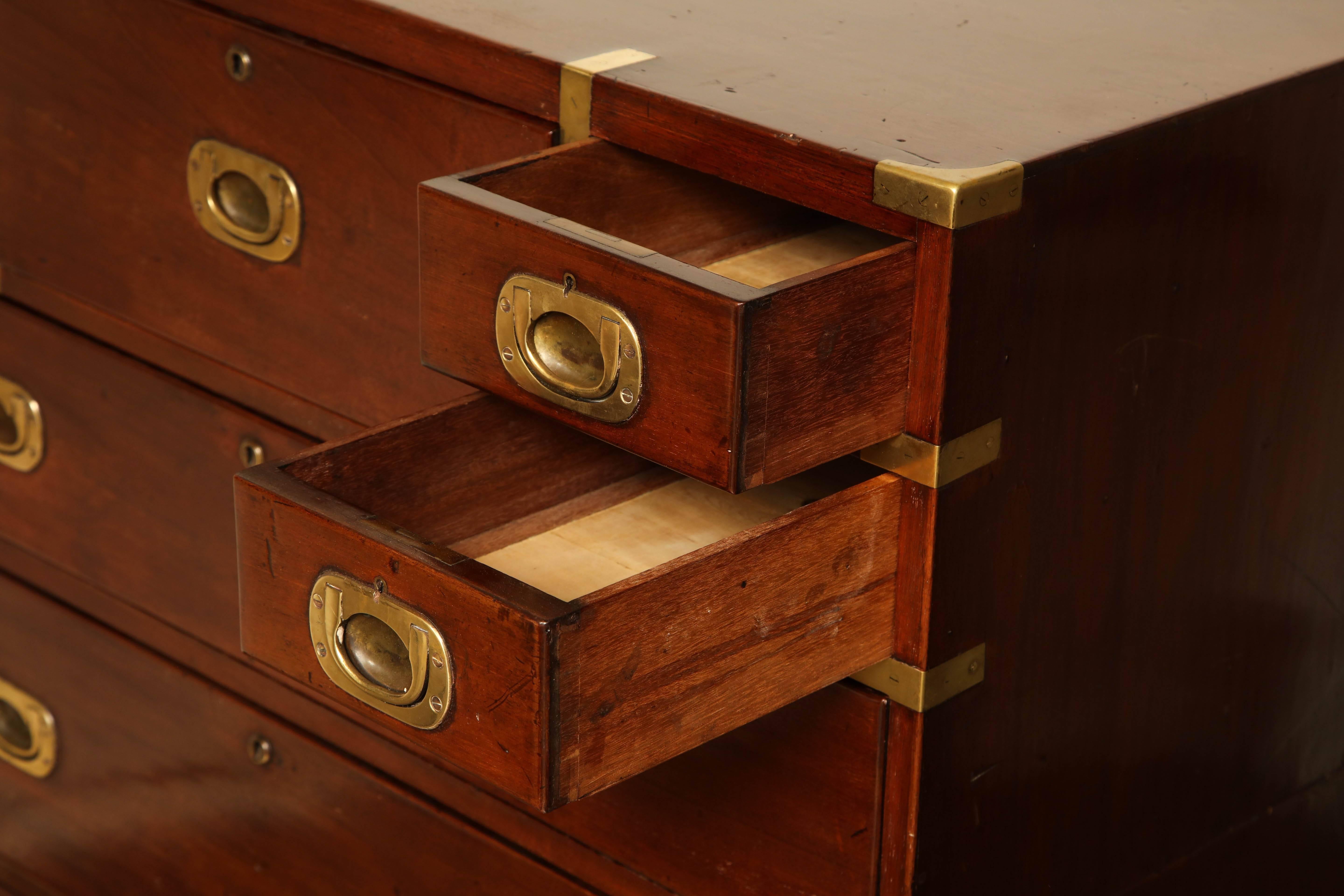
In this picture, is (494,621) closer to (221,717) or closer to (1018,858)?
(1018,858)

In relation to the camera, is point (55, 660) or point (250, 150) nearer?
point (250, 150)

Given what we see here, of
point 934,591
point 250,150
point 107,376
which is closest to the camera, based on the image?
point 934,591

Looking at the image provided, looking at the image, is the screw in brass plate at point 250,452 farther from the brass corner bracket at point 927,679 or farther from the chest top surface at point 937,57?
the brass corner bracket at point 927,679

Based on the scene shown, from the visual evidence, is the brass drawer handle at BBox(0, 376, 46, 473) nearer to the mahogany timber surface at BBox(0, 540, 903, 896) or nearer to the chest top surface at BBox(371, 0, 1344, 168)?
the mahogany timber surface at BBox(0, 540, 903, 896)

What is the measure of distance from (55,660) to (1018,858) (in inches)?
33.6

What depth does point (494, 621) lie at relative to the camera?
807 mm

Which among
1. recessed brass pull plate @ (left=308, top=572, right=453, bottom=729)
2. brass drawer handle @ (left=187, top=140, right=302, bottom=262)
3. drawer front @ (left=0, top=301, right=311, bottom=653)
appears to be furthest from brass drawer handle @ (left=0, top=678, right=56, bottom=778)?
recessed brass pull plate @ (left=308, top=572, right=453, bottom=729)

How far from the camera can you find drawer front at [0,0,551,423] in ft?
3.61

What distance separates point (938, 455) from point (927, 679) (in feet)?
0.41

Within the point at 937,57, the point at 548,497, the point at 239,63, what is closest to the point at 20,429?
the point at 239,63

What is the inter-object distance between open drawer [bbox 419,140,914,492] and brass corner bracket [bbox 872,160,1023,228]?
0.08ft

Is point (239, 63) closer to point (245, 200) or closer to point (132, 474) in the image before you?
Result: point (245, 200)

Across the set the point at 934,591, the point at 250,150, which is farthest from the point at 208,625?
the point at 934,591

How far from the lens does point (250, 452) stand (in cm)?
129
